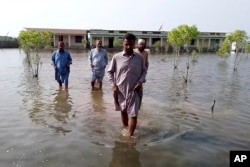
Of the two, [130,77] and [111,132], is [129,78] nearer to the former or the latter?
[130,77]

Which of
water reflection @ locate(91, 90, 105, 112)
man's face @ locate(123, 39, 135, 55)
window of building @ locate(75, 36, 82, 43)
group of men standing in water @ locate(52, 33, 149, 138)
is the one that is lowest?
water reflection @ locate(91, 90, 105, 112)

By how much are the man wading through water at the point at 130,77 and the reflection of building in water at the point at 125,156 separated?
0.41m

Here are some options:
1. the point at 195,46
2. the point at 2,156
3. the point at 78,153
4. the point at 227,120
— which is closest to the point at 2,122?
the point at 2,156

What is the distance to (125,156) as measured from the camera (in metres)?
4.18

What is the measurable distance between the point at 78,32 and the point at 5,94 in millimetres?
43587

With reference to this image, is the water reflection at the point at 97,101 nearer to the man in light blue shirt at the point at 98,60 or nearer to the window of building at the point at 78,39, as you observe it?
the man in light blue shirt at the point at 98,60

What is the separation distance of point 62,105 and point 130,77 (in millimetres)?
3200

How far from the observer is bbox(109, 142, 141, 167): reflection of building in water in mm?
3930

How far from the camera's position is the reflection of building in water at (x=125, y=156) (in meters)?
3.93

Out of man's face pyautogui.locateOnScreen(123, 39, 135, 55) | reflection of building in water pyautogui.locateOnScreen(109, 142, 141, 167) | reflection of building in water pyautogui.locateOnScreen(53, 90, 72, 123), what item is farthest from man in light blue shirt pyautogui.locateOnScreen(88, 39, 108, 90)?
reflection of building in water pyautogui.locateOnScreen(109, 142, 141, 167)

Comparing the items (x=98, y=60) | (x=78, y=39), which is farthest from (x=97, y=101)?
(x=78, y=39)

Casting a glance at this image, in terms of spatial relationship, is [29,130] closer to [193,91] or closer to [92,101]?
[92,101]

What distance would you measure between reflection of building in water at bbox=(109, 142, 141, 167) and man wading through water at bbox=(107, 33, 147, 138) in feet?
1.35

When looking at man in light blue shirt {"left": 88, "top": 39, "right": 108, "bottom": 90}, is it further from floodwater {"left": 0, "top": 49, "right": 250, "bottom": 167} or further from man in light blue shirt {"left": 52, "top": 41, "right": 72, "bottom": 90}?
floodwater {"left": 0, "top": 49, "right": 250, "bottom": 167}
